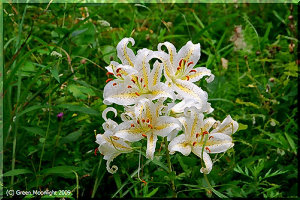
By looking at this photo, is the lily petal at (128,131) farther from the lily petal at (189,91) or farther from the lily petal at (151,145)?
the lily petal at (189,91)

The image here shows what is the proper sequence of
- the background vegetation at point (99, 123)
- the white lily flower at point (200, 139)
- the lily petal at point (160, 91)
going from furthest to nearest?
the background vegetation at point (99, 123), the white lily flower at point (200, 139), the lily petal at point (160, 91)

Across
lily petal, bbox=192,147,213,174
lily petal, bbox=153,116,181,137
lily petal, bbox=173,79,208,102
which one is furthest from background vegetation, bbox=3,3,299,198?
lily petal, bbox=173,79,208,102

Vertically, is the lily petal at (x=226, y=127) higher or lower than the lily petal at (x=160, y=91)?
lower

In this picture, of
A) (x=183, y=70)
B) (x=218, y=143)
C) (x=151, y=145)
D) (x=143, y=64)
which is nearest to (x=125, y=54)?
(x=143, y=64)

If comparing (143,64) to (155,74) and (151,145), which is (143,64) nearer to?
(155,74)

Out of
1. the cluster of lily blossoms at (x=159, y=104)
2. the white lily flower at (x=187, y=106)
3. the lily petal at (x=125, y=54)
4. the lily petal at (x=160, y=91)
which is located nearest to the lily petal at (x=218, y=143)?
the cluster of lily blossoms at (x=159, y=104)

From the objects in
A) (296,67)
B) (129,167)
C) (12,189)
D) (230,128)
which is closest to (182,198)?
(129,167)

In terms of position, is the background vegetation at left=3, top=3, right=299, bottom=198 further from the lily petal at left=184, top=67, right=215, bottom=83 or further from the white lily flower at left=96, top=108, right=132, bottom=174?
the lily petal at left=184, top=67, right=215, bottom=83
